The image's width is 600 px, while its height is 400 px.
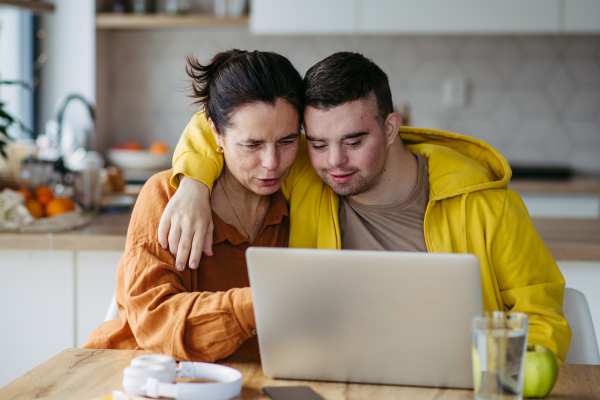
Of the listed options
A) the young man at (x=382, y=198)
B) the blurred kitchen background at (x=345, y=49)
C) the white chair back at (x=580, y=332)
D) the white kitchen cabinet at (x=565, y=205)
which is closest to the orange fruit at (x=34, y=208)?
the blurred kitchen background at (x=345, y=49)

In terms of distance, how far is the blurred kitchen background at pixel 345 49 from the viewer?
304 centimetres

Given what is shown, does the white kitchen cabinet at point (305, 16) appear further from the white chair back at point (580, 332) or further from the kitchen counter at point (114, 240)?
the white chair back at point (580, 332)

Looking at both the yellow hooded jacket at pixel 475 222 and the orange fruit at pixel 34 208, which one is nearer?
the yellow hooded jacket at pixel 475 222

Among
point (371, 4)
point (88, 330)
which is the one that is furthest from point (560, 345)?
point (371, 4)

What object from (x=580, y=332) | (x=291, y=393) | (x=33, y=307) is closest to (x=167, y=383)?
(x=291, y=393)

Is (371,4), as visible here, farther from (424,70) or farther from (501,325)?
(501,325)

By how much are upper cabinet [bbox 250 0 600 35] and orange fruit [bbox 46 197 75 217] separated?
1.53 metres

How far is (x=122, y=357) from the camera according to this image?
1024 mm

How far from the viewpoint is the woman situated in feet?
3.34

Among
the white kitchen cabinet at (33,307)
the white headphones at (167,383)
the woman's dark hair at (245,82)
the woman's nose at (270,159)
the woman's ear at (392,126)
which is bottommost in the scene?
the white kitchen cabinet at (33,307)

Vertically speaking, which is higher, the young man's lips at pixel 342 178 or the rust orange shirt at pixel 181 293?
the young man's lips at pixel 342 178

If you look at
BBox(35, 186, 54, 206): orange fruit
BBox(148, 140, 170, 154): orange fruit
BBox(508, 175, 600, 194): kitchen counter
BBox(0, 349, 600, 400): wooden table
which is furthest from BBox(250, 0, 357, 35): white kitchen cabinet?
BBox(0, 349, 600, 400): wooden table

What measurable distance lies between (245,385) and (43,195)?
55.8 inches

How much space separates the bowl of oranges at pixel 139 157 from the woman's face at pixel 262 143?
2.15m
